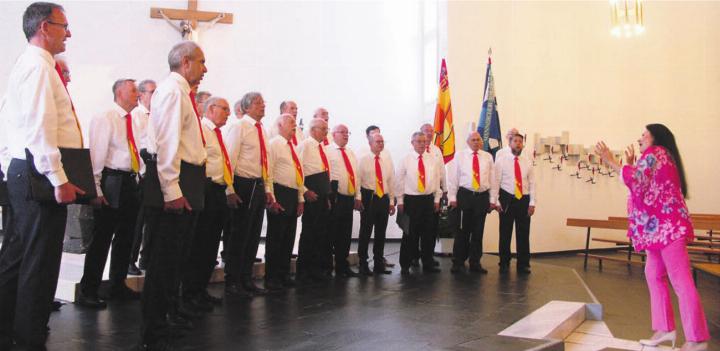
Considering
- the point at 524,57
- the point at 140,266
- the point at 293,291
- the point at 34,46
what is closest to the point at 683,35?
the point at 524,57

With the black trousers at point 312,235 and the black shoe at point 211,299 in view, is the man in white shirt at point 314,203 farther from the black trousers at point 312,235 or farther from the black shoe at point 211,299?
the black shoe at point 211,299

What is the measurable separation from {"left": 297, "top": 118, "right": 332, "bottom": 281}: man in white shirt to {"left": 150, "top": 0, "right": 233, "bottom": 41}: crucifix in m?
4.51

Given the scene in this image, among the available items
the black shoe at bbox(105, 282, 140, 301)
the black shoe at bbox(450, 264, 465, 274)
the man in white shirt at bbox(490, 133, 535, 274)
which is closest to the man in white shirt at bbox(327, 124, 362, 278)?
the black shoe at bbox(450, 264, 465, 274)

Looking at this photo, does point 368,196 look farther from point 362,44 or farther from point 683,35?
point 683,35

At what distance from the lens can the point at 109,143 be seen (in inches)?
152

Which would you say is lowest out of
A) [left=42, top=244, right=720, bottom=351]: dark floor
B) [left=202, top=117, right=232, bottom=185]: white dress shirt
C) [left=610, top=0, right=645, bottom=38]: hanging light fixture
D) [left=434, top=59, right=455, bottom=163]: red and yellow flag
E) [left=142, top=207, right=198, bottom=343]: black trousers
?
[left=42, top=244, right=720, bottom=351]: dark floor

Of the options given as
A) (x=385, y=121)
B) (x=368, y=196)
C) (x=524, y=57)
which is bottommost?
(x=368, y=196)

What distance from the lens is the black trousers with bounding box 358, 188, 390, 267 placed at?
6055 mm

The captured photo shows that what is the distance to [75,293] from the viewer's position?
3.91 metres

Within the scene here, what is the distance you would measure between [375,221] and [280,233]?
1595 millimetres

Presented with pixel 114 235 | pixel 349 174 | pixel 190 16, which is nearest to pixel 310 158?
pixel 349 174

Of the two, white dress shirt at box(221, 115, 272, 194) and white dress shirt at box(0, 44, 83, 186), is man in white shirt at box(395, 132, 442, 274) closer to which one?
white dress shirt at box(221, 115, 272, 194)

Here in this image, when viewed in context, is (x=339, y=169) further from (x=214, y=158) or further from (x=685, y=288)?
(x=685, y=288)

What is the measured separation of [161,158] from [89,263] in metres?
1.49
